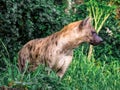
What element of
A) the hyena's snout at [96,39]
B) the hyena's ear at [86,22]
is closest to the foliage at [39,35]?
the hyena's snout at [96,39]

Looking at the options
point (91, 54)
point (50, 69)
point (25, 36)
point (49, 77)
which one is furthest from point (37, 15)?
point (49, 77)

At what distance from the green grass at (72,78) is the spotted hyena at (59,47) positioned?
21 centimetres

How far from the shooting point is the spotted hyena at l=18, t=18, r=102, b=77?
9.05 meters

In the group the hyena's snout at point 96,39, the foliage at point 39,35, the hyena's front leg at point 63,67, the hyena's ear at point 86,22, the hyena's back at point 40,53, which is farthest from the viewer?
the foliage at point 39,35

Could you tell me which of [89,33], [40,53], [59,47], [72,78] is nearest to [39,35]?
[72,78]

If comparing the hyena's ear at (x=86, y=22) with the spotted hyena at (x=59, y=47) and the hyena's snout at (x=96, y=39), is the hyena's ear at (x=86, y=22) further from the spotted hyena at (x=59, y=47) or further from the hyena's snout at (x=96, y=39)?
the hyena's snout at (x=96, y=39)

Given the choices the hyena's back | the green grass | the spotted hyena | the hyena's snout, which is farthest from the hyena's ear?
the green grass

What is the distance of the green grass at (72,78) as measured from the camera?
775 cm

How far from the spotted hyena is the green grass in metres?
0.21

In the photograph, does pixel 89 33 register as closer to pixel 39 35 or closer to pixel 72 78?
pixel 72 78

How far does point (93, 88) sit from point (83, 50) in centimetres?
464

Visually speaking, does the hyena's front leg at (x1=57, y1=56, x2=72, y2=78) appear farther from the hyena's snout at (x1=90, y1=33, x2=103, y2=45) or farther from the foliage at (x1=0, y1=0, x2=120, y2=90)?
the hyena's snout at (x1=90, y1=33, x2=103, y2=45)

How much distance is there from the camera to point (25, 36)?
1188 cm

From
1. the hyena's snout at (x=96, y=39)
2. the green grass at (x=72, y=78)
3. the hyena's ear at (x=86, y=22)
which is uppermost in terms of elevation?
the hyena's ear at (x=86, y=22)
